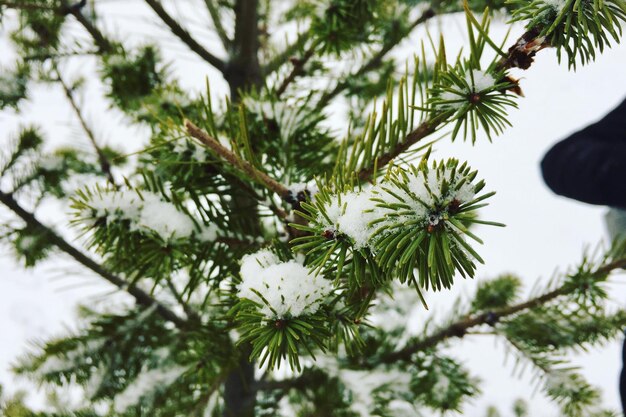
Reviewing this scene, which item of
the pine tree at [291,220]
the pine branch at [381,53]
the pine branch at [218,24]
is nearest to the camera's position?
the pine tree at [291,220]

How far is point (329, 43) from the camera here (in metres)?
0.96

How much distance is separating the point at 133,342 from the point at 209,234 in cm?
60

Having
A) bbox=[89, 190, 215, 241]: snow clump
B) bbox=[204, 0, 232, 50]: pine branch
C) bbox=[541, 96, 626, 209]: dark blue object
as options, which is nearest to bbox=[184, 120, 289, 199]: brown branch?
bbox=[89, 190, 215, 241]: snow clump

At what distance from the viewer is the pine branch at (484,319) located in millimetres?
823

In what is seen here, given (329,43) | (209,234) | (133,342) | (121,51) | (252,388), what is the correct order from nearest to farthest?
(209,234) → (329,43) → (133,342) → (121,51) → (252,388)

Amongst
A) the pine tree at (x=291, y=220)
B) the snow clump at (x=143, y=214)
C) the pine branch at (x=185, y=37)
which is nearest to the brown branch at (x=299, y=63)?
the pine tree at (x=291, y=220)

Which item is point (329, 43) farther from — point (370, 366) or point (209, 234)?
point (370, 366)

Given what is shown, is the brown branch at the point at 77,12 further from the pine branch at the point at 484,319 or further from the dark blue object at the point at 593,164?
the dark blue object at the point at 593,164

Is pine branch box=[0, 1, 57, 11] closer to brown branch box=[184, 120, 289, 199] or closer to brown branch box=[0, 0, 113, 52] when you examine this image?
brown branch box=[0, 0, 113, 52]

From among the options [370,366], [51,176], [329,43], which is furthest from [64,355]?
[329,43]

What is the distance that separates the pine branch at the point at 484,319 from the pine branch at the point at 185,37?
1.06m

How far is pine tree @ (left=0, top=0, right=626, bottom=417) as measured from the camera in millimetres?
386

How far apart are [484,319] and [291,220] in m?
0.62

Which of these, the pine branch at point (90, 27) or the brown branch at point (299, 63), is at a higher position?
the pine branch at point (90, 27)
